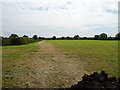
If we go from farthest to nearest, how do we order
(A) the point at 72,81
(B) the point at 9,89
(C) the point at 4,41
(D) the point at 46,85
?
(C) the point at 4,41
(A) the point at 72,81
(D) the point at 46,85
(B) the point at 9,89

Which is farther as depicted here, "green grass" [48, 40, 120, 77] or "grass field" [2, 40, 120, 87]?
"green grass" [48, 40, 120, 77]

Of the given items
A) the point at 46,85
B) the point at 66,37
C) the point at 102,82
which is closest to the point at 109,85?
the point at 102,82

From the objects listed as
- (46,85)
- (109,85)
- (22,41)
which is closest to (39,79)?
(46,85)

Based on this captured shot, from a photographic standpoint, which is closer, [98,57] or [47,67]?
[47,67]

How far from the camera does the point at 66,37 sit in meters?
108

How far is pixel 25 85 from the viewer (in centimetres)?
521

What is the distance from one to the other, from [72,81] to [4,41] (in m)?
39.4

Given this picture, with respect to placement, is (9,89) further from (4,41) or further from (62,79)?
(4,41)

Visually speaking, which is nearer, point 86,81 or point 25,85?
point 86,81

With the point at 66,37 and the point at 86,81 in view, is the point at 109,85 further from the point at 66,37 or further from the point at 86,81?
the point at 66,37

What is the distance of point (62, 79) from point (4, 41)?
3896 cm

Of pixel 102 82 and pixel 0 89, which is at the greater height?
pixel 102 82

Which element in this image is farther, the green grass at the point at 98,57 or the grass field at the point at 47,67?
the green grass at the point at 98,57

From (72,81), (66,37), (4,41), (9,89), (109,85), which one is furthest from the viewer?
(66,37)
